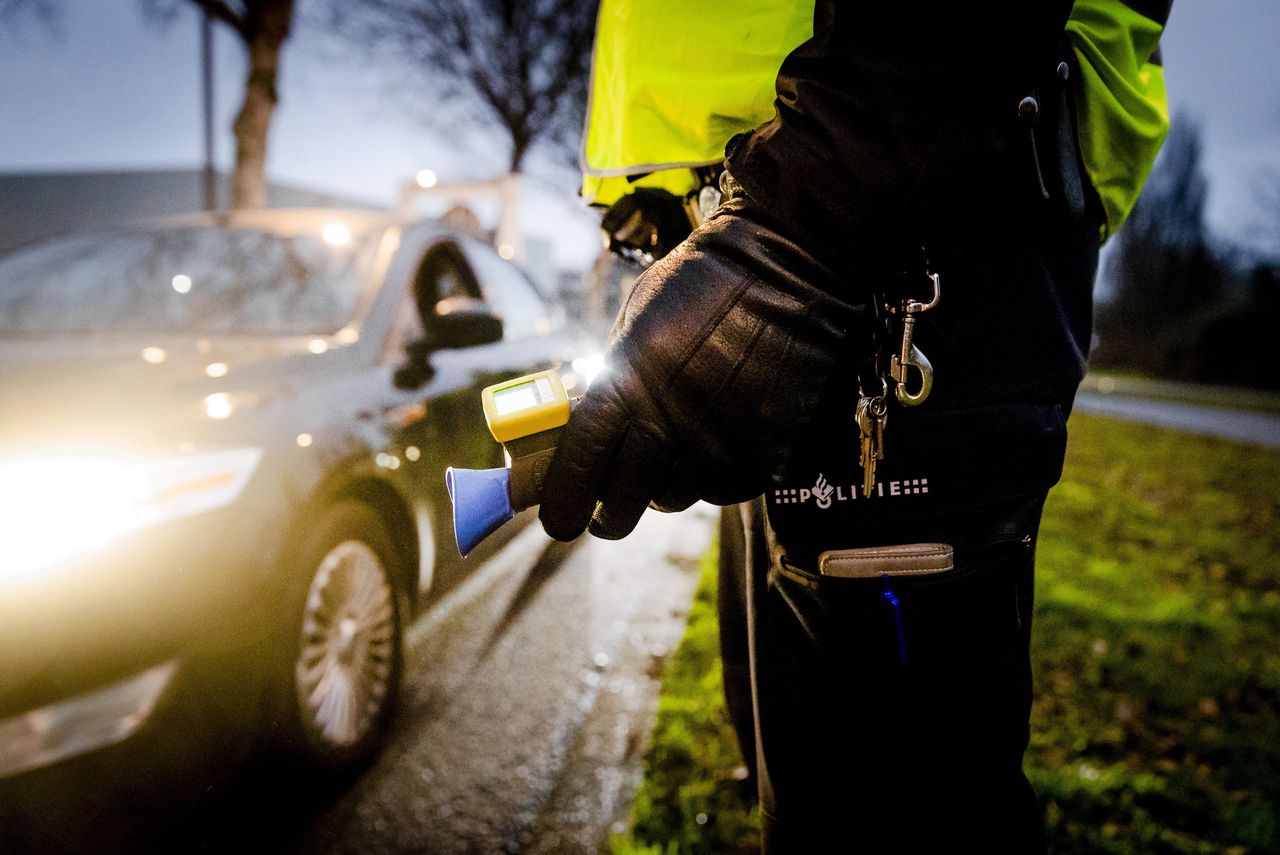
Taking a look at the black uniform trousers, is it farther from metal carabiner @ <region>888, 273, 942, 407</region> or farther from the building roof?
the building roof

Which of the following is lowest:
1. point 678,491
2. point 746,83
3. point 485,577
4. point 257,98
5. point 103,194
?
point 485,577

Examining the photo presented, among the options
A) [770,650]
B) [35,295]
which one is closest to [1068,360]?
[770,650]

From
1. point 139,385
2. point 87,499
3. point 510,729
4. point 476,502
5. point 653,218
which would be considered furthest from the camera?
point 510,729

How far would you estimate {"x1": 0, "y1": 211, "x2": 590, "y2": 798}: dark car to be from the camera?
1.41 meters

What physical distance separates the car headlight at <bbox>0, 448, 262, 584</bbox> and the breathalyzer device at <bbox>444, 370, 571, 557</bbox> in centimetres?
114

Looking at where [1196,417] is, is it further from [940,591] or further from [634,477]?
[634,477]

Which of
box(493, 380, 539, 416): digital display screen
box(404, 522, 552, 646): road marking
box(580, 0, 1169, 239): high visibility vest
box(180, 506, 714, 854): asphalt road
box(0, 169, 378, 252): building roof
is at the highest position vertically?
box(0, 169, 378, 252): building roof

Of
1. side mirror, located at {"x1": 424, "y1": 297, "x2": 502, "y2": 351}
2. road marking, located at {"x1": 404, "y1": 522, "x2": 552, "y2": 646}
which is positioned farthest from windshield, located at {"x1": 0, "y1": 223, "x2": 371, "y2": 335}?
road marking, located at {"x1": 404, "y1": 522, "x2": 552, "y2": 646}

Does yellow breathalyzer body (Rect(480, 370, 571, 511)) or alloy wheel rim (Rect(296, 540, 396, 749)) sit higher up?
yellow breathalyzer body (Rect(480, 370, 571, 511))

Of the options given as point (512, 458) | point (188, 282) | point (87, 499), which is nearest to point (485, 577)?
point (188, 282)

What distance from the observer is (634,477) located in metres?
0.78

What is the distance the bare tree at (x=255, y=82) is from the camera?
8320 millimetres

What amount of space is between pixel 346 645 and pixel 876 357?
183 centimetres

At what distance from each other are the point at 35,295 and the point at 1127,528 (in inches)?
248
